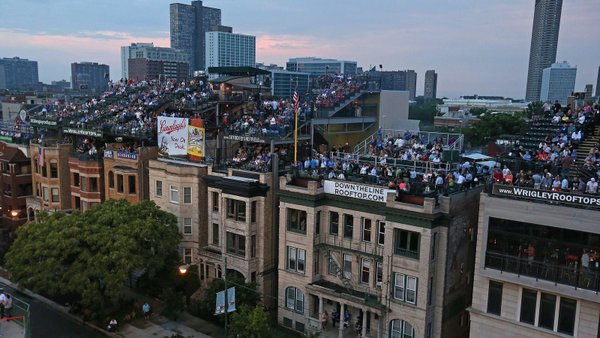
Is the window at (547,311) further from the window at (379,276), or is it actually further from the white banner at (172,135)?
the white banner at (172,135)

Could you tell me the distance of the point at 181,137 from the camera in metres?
47.6

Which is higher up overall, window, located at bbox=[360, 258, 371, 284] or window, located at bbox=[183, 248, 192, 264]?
window, located at bbox=[360, 258, 371, 284]

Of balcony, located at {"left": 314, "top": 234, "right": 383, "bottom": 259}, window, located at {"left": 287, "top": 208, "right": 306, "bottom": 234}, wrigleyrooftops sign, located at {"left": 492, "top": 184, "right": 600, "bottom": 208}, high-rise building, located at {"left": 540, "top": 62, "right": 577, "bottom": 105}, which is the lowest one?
balcony, located at {"left": 314, "top": 234, "right": 383, "bottom": 259}

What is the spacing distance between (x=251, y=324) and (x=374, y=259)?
30.5ft

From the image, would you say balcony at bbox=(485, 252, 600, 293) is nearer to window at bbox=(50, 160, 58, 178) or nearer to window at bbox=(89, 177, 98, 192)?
window at bbox=(89, 177, 98, 192)

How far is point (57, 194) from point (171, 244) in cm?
2349

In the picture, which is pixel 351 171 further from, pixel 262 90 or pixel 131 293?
pixel 262 90

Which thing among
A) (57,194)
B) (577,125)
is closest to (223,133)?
(57,194)

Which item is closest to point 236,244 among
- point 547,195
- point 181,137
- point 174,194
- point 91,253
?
point 174,194

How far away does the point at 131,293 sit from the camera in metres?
47.5

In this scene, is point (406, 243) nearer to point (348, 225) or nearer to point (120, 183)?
point (348, 225)

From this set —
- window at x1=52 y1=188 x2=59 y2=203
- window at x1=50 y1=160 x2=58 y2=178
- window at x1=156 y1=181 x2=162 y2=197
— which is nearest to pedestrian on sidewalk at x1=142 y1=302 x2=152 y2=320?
window at x1=156 y1=181 x2=162 y2=197

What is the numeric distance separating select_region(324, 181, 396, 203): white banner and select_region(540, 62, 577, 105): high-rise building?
139m

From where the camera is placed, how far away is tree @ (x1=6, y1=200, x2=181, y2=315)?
3734cm
